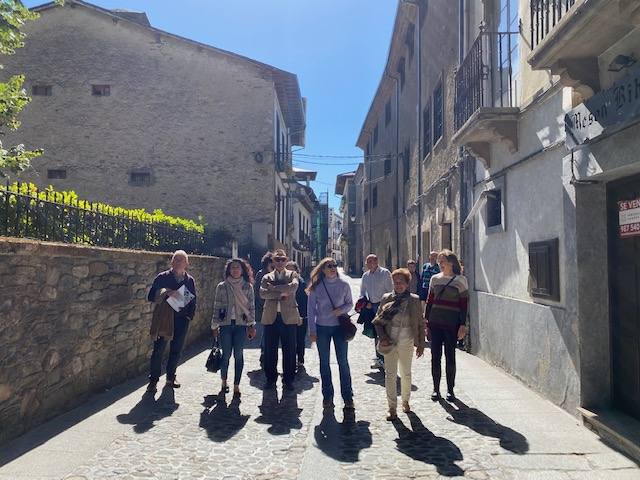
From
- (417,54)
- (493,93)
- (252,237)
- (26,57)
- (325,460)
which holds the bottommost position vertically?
(325,460)

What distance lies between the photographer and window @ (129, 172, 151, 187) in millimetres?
18203

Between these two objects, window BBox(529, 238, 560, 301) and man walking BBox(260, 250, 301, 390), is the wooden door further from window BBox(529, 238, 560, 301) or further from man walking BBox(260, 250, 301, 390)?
man walking BBox(260, 250, 301, 390)

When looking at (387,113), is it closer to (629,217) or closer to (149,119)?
(149,119)

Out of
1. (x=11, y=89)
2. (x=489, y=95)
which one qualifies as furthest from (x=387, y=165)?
(x=11, y=89)

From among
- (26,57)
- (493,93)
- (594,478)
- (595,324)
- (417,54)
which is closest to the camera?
(594,478)

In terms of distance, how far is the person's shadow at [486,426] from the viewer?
445 centimetres

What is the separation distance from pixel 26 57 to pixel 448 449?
749 inches

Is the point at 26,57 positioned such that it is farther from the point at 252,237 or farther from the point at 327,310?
the point at 327,310

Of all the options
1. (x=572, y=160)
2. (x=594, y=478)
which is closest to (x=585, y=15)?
(x=572, y=160)

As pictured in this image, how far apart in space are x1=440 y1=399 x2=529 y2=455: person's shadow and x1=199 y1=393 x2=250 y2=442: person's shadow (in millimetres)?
2096

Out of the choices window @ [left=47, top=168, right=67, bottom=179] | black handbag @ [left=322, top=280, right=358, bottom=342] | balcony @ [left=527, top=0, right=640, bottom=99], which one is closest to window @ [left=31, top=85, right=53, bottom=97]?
window @ [left=47, top=168, right=67, bottom=179]

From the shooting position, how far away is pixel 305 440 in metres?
4.56

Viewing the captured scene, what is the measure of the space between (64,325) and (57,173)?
14.8 metres

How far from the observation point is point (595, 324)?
16.6ft
